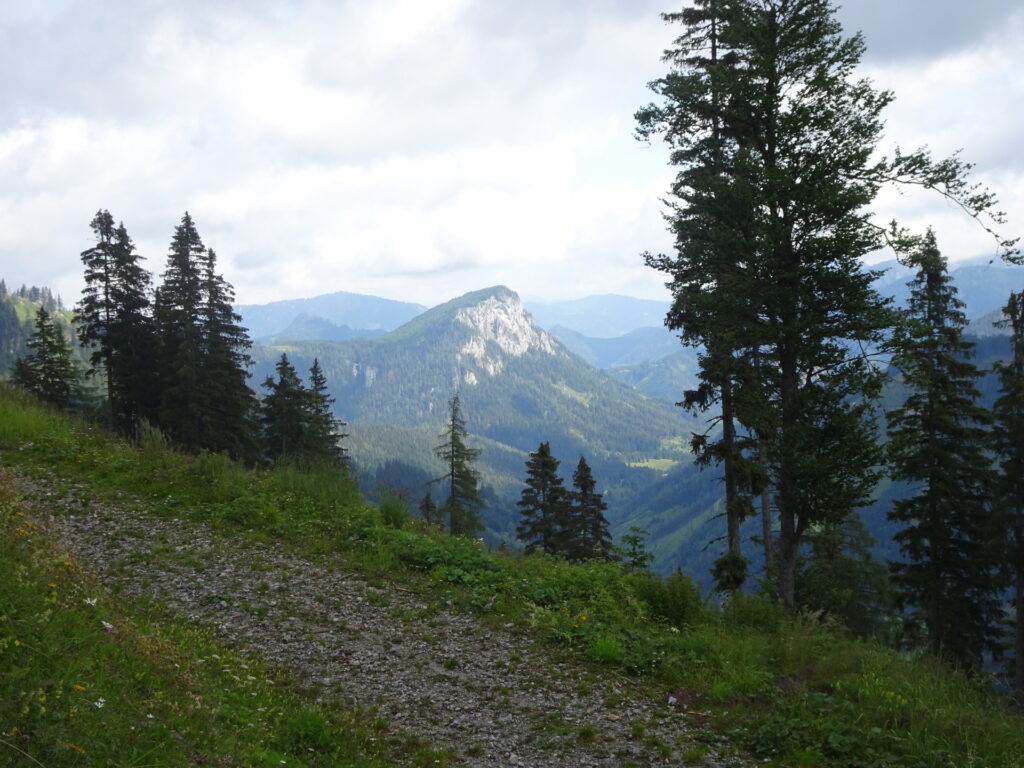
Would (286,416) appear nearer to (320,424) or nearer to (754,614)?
(320,424)

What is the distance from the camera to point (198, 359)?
34500 millimetres

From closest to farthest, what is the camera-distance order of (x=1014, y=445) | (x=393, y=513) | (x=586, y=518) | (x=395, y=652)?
(x=395, y=652), (x=393, y=513), (x=1014, y=445), (x=586, y=518)

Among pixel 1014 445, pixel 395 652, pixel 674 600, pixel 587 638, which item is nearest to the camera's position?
pixel 395 652

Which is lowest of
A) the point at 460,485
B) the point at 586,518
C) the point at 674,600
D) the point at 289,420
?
the point at 586,518

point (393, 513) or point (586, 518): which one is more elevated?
point (393, 513)

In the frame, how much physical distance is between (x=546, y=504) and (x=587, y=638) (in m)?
32.6

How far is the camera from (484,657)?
848 centimetres

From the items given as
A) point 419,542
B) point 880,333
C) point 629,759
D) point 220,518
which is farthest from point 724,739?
point 220,518

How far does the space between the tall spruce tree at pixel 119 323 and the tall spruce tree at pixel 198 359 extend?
1233 mm

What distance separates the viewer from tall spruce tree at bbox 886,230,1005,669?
23.5 metres

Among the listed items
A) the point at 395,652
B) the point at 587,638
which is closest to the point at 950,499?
the point at 587,638

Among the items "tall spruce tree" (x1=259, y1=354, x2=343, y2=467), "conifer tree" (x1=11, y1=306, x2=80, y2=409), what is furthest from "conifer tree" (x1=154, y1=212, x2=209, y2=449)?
"conifer tree" (x1=11, y1=306, x2=80, y2=409)

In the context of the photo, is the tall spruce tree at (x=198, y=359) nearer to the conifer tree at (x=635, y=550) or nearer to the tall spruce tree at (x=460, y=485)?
the tall spruce tree at (x=460, y=485)

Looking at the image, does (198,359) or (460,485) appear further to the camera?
(460,485)
